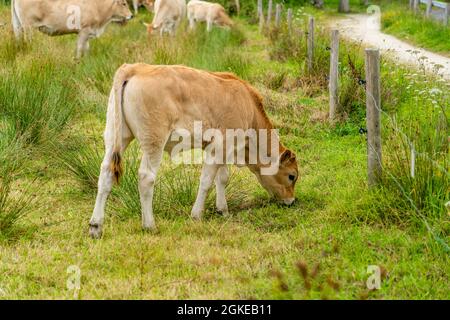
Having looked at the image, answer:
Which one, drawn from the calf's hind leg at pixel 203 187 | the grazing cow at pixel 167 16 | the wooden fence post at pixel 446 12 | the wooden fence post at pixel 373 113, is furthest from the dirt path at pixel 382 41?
the calf's hind leg at pixel 203 187

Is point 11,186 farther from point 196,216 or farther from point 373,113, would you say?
point 373,113

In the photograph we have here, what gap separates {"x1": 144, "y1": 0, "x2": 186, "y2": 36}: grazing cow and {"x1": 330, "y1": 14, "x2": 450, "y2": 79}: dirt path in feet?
14.7

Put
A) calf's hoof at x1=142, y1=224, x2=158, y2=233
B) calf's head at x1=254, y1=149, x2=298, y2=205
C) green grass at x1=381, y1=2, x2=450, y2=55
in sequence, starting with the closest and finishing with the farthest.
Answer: calf's hoof at x1=142, y1=224, x2=158, y2=233, calf's head at x1=254, y1=149, x2=298, y2=205, green grass at x1=381, y1=2, x2=450, y2=55

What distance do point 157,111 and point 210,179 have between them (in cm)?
93

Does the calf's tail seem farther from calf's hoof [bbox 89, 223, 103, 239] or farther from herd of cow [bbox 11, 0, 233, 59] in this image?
calf's hoof [bbox 89, 223, 103, 239]

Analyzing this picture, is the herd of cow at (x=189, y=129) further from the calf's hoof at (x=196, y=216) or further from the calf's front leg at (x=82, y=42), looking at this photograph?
the calf's front leg at (x=82, y=42)

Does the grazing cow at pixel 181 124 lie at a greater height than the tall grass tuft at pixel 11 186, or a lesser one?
greater

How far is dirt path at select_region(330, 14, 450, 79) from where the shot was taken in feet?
45.4

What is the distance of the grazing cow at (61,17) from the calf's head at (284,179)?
29.6ft

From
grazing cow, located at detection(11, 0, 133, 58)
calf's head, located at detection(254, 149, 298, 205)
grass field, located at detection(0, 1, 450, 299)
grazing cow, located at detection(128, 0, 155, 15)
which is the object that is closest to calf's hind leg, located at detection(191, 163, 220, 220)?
grass field, located at detection(0, 1, 450, 299)

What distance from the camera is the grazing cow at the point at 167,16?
798 inches

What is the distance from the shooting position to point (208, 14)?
24.2 m

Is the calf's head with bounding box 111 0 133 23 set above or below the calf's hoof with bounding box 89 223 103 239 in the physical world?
below

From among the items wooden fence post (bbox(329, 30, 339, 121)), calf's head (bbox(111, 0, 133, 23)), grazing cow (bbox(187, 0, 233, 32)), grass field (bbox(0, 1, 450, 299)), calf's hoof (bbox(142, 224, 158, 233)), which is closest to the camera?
grass field (bbox(0, 1, 450, 299))
